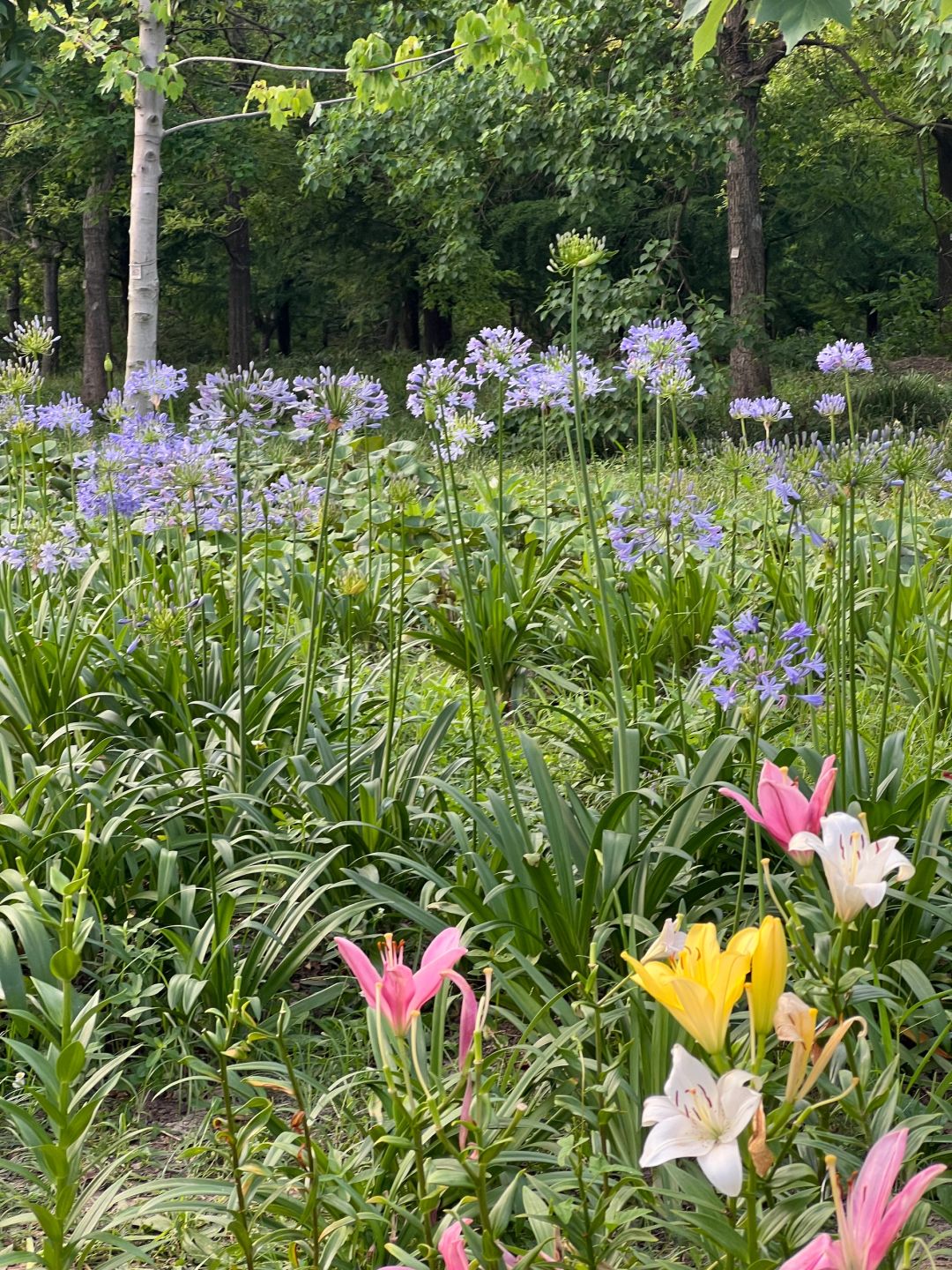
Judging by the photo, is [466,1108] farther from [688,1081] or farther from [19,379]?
[19,379]

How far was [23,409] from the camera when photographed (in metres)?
3.79

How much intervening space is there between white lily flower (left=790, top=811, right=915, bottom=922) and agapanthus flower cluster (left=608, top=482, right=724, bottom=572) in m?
2.01

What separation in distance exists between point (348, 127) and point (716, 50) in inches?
167

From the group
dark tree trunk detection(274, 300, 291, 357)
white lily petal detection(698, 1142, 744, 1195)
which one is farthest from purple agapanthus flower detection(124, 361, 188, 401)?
dark tree trunk detection(274, 300, 291, 357)

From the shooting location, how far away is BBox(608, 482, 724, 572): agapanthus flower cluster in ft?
10.3

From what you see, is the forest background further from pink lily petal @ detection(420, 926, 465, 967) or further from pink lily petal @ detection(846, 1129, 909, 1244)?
pink lily petal @ detection(846, 1129, 909, 1244)

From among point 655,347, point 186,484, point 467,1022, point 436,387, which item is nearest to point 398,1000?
point 467,1022

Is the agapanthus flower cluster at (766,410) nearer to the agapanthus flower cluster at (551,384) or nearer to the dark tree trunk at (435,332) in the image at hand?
A: the agapanthus flower cluster at (551,384)

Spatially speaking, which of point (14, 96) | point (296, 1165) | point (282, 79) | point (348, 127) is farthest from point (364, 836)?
point (282, 79)

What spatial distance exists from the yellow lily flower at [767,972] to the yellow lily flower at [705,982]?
1 centimetres

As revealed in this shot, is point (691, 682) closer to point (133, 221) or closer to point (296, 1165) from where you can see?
point (296, 1165)

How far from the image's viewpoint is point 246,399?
8.64 ft

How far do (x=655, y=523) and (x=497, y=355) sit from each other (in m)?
0.78

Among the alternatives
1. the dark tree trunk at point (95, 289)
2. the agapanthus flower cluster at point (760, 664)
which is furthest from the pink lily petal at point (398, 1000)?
the dark tree trunk at point (95, 289)
